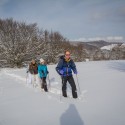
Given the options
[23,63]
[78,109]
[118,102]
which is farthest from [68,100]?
[23,63]

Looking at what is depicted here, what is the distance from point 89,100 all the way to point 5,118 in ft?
10.2

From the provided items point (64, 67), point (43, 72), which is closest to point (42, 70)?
point (43, 72)

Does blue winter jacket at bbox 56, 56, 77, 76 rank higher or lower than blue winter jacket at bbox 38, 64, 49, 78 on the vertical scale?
higher

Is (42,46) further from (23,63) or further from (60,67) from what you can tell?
(60,67)

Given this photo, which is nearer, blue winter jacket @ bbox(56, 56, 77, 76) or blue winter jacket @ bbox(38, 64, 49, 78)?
blue winter jacket @ bbox(56, 56, 77, 76)

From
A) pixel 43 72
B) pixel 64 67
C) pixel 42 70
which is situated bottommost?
pixel 43 72

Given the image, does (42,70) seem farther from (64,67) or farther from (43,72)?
(64,67)

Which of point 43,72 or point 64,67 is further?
point 43,72

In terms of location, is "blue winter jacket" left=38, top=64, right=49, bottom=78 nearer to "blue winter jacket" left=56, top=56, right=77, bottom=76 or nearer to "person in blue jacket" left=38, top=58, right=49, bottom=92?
"person in blue jacket" left=38, top=58, right=49, bottom=92

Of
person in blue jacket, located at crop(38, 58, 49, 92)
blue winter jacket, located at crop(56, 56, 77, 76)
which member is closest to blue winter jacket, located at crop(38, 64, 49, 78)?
person in blue jacket, located at crop(38, 58, 49, 92)

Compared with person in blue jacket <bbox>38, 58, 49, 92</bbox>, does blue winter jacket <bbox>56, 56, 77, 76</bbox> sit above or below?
above

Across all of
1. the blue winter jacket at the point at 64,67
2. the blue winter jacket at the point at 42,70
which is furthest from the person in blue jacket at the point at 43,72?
the blue winter jacket at the point at 64,67

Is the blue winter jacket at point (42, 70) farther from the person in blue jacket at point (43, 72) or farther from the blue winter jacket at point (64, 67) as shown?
the blue winter jacket at point (64, 67)

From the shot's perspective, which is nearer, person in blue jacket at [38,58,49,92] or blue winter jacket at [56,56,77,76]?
blue winter jacket at [56,56,77,76]
